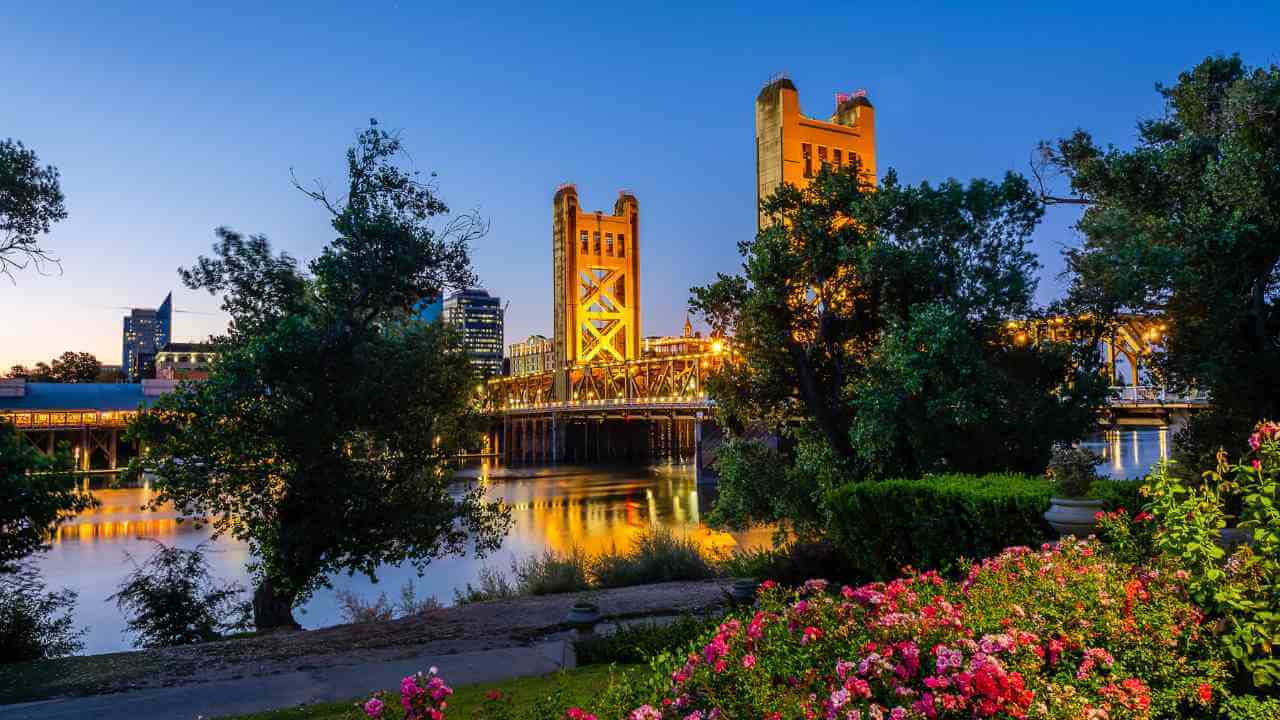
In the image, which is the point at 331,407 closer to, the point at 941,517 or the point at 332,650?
the point at 332,650

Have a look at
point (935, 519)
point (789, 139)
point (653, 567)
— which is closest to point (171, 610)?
point (653, 567)

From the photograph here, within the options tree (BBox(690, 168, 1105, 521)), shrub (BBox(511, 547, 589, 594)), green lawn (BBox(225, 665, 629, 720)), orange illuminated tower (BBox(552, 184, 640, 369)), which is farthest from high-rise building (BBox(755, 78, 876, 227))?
orange illuminated tower (BBox(552, 184, 640, 369))

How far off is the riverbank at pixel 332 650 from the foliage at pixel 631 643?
0.55m

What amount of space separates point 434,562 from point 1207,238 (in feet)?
82.3

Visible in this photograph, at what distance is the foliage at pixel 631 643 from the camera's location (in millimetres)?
8828

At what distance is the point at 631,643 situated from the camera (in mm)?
9008

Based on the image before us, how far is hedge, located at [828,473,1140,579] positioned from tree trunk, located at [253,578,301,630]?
992cm

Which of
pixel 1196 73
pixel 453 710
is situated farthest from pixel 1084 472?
pixel 453 710

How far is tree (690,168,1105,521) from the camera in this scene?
14.7 metres

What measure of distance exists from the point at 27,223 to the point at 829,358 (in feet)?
48.3

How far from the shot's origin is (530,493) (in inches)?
2400

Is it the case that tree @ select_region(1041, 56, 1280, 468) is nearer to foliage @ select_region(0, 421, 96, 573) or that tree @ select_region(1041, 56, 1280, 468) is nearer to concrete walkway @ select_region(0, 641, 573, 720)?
concrete walkway @ select_region(0, 641, 573, 720)

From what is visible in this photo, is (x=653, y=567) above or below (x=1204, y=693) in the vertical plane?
below

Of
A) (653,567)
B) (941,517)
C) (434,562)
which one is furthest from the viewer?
(434,562)
